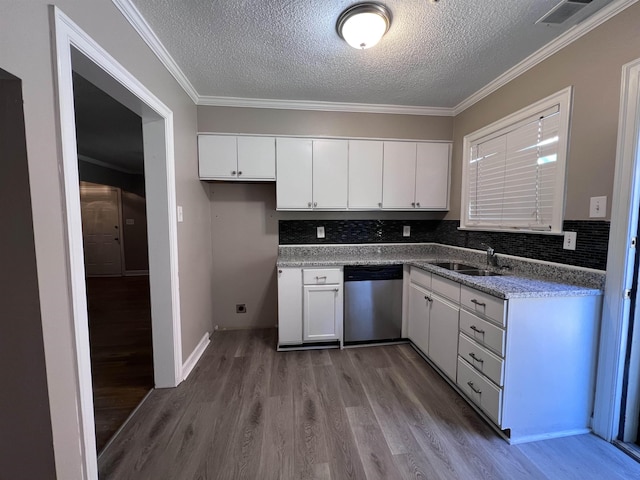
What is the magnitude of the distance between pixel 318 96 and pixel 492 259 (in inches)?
85.5

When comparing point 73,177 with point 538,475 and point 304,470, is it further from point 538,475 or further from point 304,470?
point 538,475

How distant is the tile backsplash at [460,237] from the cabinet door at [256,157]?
60 cm

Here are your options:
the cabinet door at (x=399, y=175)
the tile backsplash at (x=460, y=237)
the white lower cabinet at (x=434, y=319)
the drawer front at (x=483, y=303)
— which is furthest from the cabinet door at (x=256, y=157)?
the drawer front at (x=483, y=303)

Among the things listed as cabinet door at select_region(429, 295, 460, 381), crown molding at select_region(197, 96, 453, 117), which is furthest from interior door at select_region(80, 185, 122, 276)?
cabinet door at select_region(429, 295, 460, 381)

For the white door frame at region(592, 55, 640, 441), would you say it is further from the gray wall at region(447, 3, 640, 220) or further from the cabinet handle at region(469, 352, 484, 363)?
the cabinet handle at region(469, 352, 484, 363)

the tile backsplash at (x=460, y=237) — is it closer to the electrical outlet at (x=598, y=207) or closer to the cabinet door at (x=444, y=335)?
the electrical outlet at (x=598, y=207)

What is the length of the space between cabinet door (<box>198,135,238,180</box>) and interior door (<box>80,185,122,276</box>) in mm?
4667

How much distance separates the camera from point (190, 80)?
2.24 m

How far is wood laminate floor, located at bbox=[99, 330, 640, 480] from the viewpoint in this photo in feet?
4.37

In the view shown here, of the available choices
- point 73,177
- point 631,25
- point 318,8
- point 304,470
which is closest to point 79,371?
point 73,177

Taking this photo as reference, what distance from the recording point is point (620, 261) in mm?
1410

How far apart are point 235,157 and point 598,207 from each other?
2.76m

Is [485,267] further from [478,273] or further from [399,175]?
[399,175]

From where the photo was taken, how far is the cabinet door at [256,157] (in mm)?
2605
